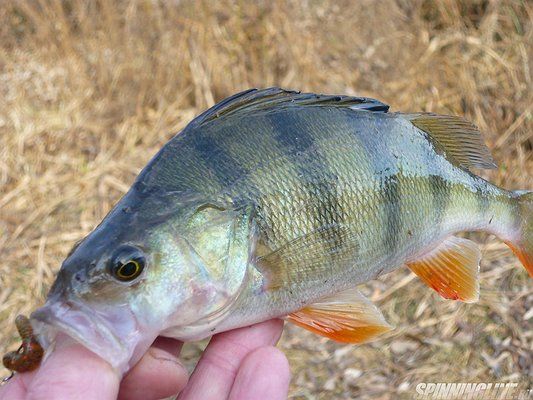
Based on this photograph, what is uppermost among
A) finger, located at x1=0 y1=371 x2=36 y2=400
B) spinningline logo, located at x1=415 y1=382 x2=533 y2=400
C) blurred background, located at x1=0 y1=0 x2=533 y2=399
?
finger, located at x1=0 y1=371 x2=36 y2=400

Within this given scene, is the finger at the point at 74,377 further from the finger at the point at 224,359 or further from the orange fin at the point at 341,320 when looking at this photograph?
the orange fin at the point at 341,320

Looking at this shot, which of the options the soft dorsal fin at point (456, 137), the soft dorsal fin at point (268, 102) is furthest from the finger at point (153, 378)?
the soft dorsal fin at point (456, 137)

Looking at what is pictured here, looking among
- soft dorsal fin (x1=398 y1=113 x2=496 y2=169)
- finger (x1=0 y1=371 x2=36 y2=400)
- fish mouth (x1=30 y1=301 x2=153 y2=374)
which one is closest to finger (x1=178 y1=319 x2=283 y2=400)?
fish mouth (x1=30 y1=301 x2=153 y2=374)

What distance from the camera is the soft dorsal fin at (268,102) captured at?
147cm

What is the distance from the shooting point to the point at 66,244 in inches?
147

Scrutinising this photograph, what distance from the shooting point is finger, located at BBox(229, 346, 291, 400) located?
1.31 m

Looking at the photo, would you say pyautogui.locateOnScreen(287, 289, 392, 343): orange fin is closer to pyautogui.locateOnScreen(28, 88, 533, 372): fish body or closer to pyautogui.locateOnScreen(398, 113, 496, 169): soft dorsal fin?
pyautogui.locateOnScreen(28, 88, 533, 372): fish body

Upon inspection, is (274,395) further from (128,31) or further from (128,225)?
(128,31)

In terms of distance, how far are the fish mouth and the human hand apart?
0.10ft

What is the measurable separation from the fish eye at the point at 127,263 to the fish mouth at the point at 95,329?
0.23 ft

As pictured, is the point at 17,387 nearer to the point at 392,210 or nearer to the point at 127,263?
the point at 127,263

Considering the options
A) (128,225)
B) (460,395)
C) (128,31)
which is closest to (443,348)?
(460,395)

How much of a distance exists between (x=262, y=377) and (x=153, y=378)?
0.27 m

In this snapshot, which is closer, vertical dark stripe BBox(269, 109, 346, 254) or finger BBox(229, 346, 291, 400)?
finger BBox(229, 346, 291, 400)
